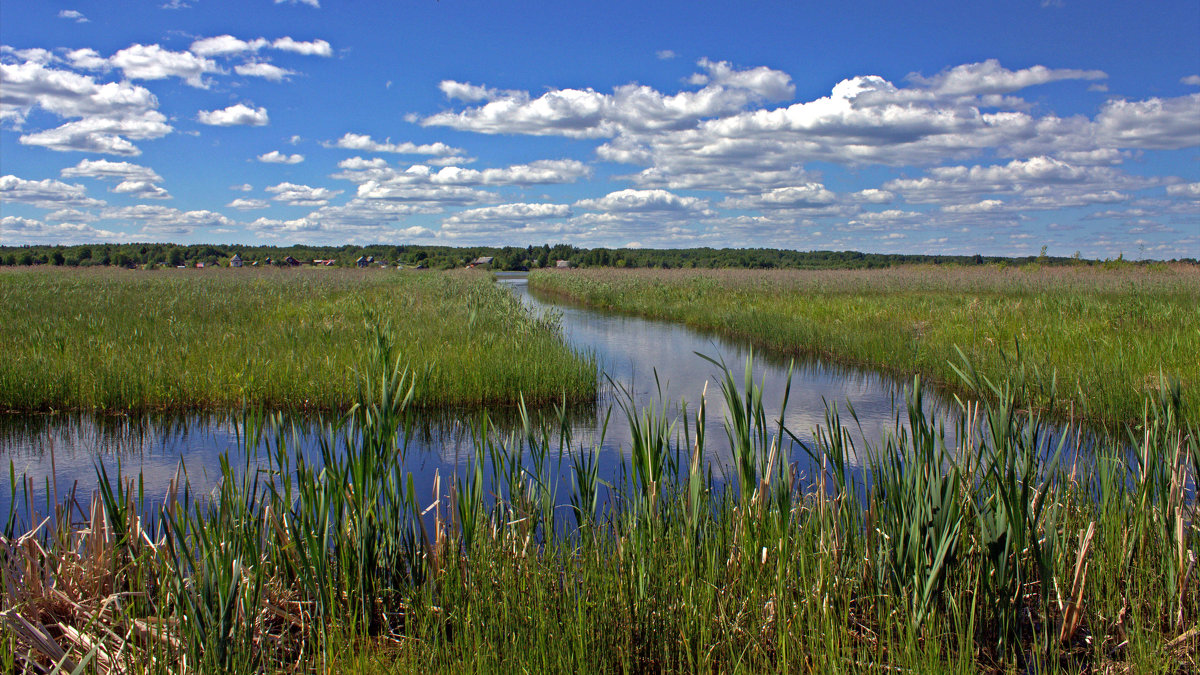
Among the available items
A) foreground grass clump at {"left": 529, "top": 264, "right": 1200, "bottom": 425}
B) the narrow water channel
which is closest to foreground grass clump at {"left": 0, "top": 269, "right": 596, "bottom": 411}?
the narrow water channel

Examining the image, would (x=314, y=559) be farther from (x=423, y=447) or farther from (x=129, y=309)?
(x=129, y=309)

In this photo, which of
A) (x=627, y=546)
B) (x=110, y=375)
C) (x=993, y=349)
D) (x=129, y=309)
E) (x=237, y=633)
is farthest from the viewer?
(x=129, y=309)

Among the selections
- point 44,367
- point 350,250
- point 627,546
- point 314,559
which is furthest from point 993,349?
point 350,250

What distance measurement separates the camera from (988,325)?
11336mm

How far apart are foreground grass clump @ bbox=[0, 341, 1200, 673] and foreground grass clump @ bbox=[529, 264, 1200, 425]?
553 millimetres

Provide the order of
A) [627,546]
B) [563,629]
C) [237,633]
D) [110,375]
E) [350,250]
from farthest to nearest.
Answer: [350,250] → [110,375] → [627,546] → [563,629] → [237,633]

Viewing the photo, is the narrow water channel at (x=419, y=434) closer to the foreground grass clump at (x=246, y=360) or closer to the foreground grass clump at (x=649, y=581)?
the foreground grass clump at (x=246, y=360)

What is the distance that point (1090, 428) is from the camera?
6.82 m

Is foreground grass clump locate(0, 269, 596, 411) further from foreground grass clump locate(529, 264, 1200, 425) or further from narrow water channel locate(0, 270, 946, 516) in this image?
foreground grass clump locate(529, 264, 1200, 425)

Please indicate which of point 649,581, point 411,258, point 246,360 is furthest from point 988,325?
point 411,258

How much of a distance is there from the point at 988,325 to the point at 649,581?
35.3ft

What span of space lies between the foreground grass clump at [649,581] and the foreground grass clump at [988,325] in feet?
1.82

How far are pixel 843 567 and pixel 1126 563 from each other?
1133 mm

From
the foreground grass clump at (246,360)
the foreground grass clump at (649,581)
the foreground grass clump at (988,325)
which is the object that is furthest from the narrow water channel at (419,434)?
the foreground grass clump at (988,325)
